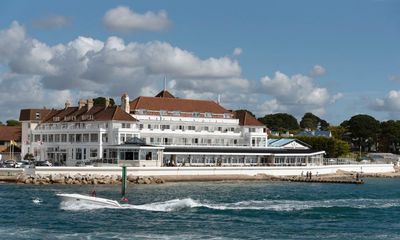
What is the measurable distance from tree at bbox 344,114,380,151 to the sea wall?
54506 mm

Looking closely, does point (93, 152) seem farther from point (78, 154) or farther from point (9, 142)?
point (9, 142)

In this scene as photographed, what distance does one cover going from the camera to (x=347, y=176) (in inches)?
4240

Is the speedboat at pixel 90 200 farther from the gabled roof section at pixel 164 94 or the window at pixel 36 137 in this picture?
the gabled roof section at pixel 164 94

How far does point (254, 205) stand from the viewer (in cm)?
5769

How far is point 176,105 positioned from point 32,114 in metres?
22.8

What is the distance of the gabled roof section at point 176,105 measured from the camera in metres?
107

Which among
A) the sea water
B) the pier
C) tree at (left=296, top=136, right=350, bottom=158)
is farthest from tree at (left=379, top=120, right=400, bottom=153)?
the sea water

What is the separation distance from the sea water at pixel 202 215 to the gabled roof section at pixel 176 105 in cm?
3428

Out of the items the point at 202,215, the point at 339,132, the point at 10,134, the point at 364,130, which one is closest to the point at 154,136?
the point at 10,134

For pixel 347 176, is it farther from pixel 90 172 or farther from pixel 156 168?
pixel 90 172

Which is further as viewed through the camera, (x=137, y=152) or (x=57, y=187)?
(x=137, y=152)

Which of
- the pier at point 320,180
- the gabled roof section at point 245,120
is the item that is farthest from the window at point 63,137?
the pier at point 320,180

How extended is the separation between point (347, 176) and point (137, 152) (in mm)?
35564

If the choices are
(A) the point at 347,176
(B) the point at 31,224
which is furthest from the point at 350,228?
(A) the point at 347,176
